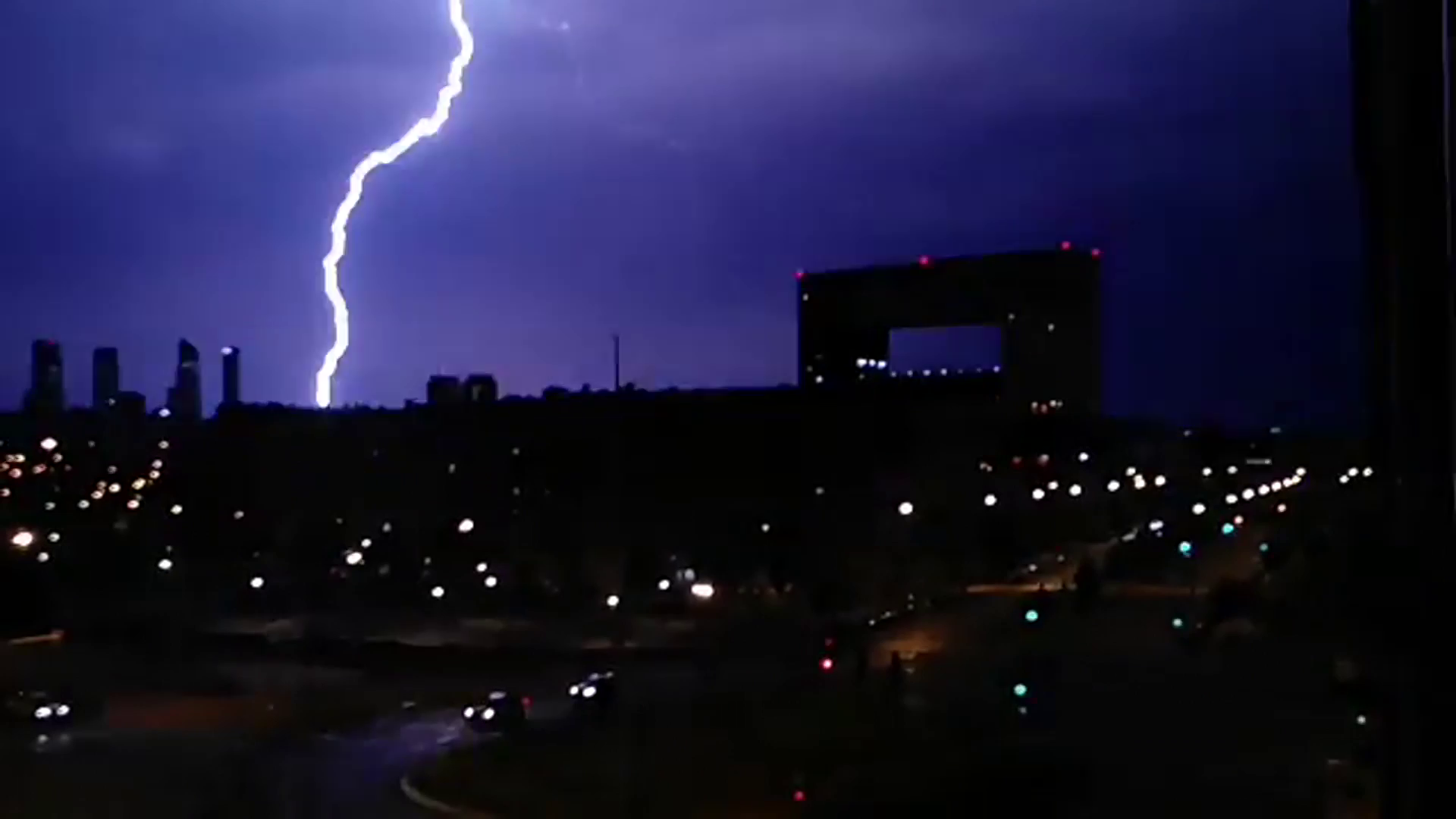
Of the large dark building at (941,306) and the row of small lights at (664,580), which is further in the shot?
the large dark building at (941,306)

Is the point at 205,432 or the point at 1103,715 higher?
the point at 205,432

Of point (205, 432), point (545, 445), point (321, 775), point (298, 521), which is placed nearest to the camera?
point (321, 775)

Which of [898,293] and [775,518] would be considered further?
[898,293]

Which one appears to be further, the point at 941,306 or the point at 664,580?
the point at 941,306

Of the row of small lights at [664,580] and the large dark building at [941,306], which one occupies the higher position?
the large dark building at [941,306]

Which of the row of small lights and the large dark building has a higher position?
the large dark building

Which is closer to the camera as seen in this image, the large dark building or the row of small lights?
the row of small lights

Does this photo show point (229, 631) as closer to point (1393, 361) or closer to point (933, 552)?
point (933, 552)

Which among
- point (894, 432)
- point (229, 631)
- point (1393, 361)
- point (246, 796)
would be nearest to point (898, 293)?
point (894, 432)
